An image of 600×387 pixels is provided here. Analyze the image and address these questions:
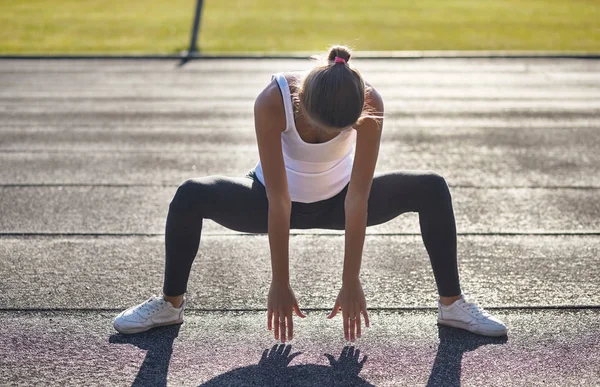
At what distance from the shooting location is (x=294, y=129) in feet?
11.6

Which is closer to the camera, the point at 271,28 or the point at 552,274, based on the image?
the point at 552,274

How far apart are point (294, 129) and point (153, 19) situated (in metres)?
17.1

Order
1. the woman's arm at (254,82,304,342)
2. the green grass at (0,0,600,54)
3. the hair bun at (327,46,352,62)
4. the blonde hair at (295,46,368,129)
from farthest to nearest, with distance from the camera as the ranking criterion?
the green grass at (0,0,600,54)
the woman's arm at (254,82,304,342)
the hair bun at (327,46,352,62)
the blonde hair at (295,46,368,129)

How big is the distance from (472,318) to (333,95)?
1.39m

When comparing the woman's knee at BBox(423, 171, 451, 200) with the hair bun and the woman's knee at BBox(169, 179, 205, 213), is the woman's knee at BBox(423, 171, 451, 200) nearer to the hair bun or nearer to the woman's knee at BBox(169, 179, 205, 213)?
the hair bun

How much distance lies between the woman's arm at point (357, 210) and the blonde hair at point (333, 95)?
214mm

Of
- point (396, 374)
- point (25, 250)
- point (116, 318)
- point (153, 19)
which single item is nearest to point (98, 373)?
point (116, 318)

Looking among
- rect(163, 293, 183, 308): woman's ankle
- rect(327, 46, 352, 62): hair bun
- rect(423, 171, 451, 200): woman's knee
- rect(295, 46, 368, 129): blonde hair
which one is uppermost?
rect(327, 46, 352, 62): hair bun

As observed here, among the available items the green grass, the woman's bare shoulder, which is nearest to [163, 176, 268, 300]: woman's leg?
the woman's bare shoulder

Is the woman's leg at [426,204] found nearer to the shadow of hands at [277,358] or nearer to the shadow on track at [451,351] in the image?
the shadow on track at [451,351]

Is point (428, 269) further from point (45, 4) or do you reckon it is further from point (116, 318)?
point (45, 4)

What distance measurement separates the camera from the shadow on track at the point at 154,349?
11.5 feet

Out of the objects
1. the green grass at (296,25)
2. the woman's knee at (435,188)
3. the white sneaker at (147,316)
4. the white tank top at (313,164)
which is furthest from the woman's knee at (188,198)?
the green grass at (296,25)

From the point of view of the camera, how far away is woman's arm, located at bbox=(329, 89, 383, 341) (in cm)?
351
